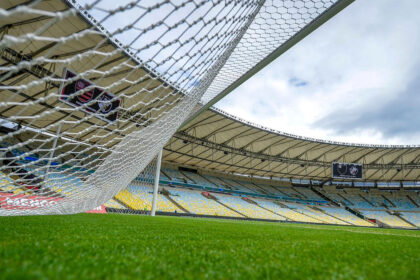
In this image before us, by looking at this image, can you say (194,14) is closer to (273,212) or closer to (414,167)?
(273,212)

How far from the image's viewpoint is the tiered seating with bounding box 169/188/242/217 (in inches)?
762

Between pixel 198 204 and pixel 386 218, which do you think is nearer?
pixel 198 204

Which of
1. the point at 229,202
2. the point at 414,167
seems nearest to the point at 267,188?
the point at 229,202

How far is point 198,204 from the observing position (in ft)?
66.8

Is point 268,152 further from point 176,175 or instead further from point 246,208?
point 176,175

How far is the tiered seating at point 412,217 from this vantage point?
25.2 metres

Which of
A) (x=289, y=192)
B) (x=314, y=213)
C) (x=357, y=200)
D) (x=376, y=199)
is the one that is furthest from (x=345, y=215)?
(x=376, y=199)

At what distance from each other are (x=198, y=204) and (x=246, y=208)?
15.8 ft

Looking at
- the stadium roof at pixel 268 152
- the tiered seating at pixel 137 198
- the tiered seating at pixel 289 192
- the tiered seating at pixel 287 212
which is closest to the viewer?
the tiered seating at pixel 137 198

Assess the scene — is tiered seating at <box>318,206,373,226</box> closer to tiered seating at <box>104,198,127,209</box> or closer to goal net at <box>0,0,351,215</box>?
tiered seating at <box>104,198,127,209</box>

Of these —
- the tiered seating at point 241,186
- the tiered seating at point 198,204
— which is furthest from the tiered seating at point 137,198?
the tiered seating at point 241,186

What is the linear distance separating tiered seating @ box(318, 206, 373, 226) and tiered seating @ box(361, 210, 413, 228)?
189 cm

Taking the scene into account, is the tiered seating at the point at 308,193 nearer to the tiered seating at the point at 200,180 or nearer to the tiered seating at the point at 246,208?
the tiered seating at the point at 246,208

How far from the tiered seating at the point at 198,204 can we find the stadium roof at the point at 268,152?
3440 mm
